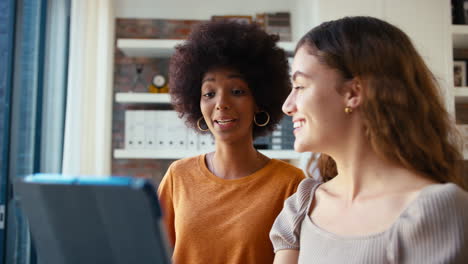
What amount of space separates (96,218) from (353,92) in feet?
2.02

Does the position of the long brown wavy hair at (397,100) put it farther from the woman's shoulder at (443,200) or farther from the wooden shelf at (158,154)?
the wooden shelf at (158,154)

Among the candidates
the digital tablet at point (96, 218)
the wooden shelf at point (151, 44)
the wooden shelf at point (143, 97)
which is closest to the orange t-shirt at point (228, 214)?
the digital tablet at point (96, 218)

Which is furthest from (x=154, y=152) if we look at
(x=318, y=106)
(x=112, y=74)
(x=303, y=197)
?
(x=318, y=106)

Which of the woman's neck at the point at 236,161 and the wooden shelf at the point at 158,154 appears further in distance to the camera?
the wooden shelf at the point at 158,154

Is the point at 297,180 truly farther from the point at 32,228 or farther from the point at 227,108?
the point at 32,228

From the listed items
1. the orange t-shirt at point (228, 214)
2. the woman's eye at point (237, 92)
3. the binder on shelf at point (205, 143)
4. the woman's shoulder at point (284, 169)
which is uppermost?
the woman's eye at point (237, 92)

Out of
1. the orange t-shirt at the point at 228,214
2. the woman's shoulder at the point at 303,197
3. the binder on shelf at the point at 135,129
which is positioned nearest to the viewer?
the woman's shoulder at the point at 303,197

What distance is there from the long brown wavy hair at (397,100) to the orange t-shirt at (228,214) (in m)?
0.47

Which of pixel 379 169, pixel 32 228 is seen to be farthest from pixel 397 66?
pixel 32 228

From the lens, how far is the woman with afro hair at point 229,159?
130 centimetres

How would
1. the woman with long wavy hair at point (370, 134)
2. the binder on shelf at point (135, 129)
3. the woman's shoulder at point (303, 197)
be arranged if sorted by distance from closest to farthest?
the woman with long wavy hair at point (370, 134)
the woman's shoulder at point (303, 197)
the binder on shelf at point (135, 129)

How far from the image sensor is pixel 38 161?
2.52 metres

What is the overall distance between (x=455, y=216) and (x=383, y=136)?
21cm

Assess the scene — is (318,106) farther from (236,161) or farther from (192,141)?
(192,141)
